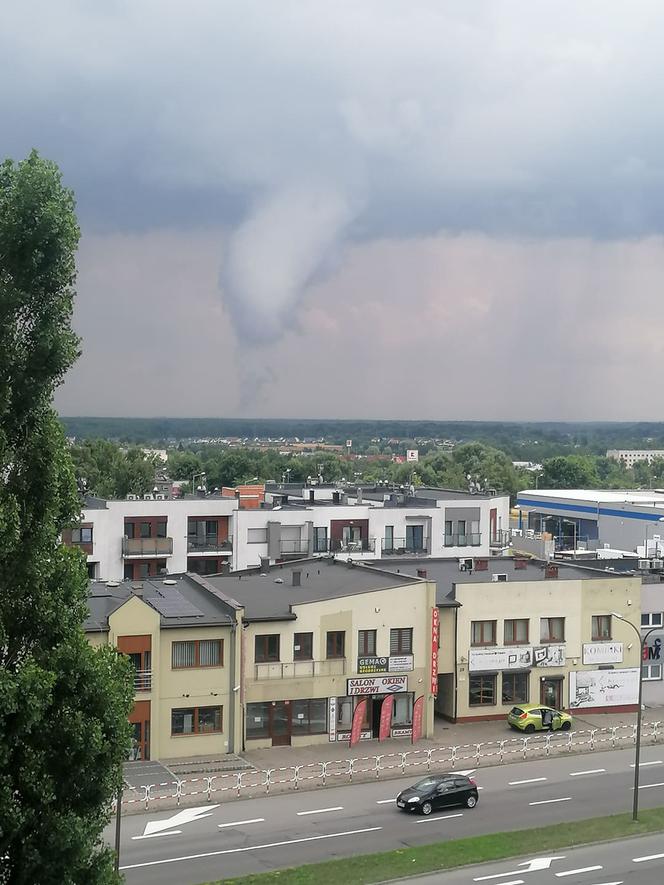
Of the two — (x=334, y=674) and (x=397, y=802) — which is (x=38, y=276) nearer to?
(x=397, y=802)

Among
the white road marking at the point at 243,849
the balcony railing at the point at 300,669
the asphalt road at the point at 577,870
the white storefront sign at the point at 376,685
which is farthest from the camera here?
the white storefront sign at the point at 376,685

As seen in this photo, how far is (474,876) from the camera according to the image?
3284cm

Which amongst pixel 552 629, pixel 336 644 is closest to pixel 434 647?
pixel 336 644

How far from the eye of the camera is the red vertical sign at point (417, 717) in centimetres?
5091

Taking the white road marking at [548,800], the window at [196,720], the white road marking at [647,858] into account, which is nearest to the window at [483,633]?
the white road marking at [548,800]

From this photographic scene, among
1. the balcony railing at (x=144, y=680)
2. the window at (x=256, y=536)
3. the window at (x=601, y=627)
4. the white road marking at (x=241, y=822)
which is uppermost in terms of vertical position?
the window at (x=256, y=536)

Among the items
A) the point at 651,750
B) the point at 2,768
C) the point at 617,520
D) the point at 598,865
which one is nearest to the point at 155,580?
the point at 651,750

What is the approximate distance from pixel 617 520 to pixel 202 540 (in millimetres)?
58699

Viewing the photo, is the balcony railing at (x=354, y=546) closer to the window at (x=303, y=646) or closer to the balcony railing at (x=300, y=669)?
→ the balcony railing at (x=300, y=669)

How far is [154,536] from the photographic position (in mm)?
81812

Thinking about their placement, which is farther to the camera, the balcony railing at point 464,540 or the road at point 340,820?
the balcony railing at point 464,540

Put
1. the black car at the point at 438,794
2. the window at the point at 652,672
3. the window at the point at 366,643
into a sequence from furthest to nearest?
the window at the point at 652,672, the window at the point at 366,643, the black car at the point at 438,794

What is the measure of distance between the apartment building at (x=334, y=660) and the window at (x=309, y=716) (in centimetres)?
5

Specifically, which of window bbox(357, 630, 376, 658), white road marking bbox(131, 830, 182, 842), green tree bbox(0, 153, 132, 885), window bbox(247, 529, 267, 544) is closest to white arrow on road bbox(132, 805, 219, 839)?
white road marking bbox(131, 830, 182, 842)
